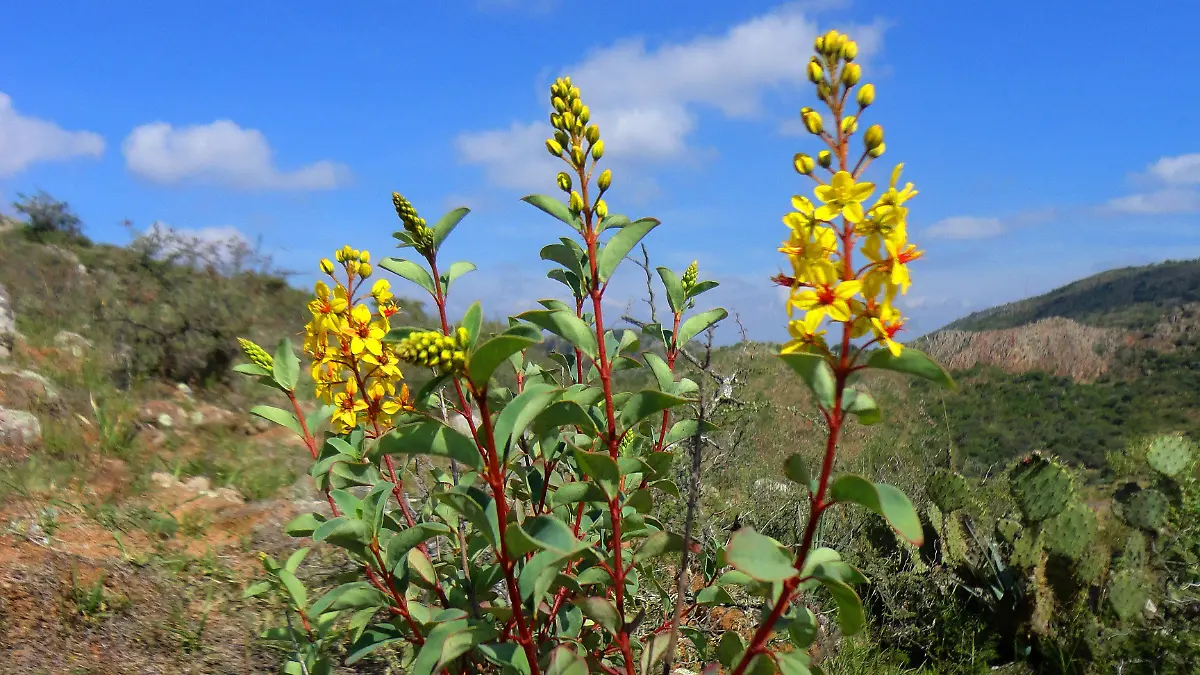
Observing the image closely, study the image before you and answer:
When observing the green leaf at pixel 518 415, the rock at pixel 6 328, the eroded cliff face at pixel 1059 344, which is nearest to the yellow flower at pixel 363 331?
the green leaf at pixel 518 415

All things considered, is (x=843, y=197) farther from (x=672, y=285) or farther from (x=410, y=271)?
(x=410, y=271)

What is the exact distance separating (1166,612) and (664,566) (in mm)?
2156

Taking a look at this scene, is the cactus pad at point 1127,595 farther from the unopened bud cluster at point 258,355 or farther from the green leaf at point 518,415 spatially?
the unopened bud cluster at point 258,355

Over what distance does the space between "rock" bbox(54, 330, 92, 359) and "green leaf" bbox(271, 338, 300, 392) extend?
6013mm

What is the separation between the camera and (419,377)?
8.03 meters

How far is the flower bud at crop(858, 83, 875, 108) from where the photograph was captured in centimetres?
119

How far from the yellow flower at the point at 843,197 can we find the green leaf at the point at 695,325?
72 centimetres

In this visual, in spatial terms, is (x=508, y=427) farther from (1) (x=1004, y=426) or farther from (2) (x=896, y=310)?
(1) (x=1004, y=426)

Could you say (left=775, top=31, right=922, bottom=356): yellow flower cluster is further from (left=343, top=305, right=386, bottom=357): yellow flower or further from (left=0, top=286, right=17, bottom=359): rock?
(left=0, top=286, right=17, bottom=359): rock

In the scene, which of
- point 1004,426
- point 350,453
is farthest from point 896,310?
point 1004,426

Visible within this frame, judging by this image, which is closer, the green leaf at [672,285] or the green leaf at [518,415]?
the green leaf at [518,415]

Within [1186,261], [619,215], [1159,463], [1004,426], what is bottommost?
[1004,426]

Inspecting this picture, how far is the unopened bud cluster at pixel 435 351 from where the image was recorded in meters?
1.04

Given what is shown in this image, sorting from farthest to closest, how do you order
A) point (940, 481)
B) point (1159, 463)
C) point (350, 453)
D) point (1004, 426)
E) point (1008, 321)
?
point (1008, 321) < point (1004, 426) < point (940, 481) < point (1159, 463) < point (350, 453)
